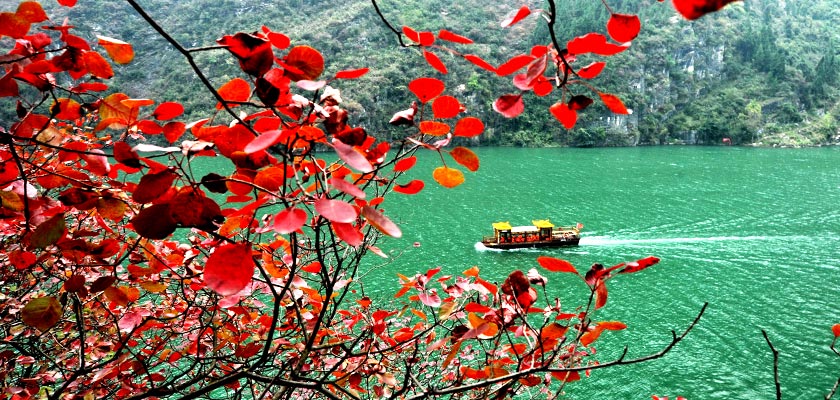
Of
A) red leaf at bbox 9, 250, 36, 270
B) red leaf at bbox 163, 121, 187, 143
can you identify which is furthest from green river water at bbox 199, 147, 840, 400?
red leaf at bbox 163, 121, 187, 143

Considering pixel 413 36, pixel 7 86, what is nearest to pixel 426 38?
pixel 413 36

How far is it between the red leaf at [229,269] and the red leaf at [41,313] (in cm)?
49

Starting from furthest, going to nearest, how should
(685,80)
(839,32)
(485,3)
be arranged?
(485,3) < (839,32) < (685,80)

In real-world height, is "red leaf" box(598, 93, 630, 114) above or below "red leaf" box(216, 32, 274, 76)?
above

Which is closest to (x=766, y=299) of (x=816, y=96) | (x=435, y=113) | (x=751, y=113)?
(x=435, y=113)

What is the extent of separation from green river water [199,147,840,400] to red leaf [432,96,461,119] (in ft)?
5.99

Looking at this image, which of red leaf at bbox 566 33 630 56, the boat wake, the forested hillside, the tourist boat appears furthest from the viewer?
the forested hillside

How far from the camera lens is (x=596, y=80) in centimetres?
5181

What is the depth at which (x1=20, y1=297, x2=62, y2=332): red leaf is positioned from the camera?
2.63ft

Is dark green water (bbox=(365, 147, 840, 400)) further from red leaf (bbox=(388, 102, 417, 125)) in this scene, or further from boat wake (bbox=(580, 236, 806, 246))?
red leaf (bbox=(388, 102, 417, 125))

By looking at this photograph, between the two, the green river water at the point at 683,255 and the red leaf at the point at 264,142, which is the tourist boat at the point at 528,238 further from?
the red leaf at the point at 264,142

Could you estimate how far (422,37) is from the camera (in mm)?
713

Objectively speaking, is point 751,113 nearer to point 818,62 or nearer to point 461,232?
point 818,62

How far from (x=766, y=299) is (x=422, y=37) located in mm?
15975
